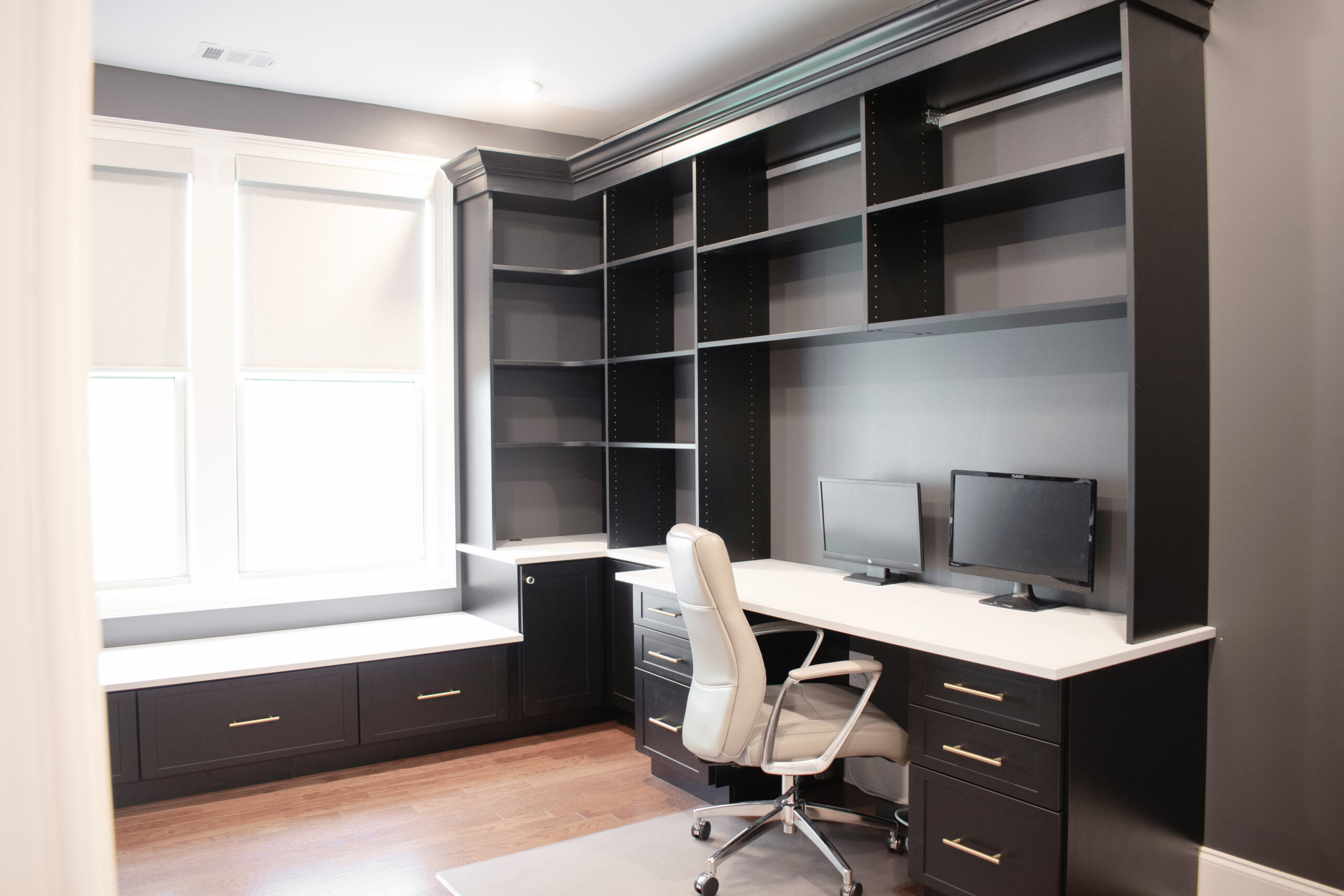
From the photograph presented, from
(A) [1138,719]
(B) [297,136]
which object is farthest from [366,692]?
(A) [1138,719]

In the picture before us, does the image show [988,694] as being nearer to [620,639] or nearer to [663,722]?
[663,722]

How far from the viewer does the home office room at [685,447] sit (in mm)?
2234

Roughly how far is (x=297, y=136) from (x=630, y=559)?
7.67ft

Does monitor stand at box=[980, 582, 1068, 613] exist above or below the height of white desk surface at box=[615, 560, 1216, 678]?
above

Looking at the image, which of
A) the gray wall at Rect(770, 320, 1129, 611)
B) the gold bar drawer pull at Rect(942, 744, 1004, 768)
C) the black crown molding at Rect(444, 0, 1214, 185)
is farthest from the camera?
the gray wall at Rect(770, 320, 1129, 611)

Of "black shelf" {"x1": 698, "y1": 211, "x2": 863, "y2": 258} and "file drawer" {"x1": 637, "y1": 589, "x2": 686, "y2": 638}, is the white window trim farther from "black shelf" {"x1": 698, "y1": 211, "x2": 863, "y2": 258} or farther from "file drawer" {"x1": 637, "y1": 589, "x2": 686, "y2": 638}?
"black shelf" {"x1": 698, "y1": 211, "x2": 863, "y2": 258}

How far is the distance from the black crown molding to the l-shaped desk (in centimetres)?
161

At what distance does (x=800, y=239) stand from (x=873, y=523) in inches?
41.0

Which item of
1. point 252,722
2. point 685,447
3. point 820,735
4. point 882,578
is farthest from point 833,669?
point 252,722

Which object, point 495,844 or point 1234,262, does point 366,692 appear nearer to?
point 495,844

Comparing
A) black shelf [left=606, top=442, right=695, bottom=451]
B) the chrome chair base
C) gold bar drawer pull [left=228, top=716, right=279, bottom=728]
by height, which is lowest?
the chrome chair base

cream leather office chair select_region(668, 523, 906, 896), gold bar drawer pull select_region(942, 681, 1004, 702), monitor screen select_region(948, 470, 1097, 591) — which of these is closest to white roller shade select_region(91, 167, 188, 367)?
cream leather office chair select_region(668, 523, 906, 896)

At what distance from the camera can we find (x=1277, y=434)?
232 cm

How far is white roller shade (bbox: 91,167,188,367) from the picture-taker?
12.0 ft
